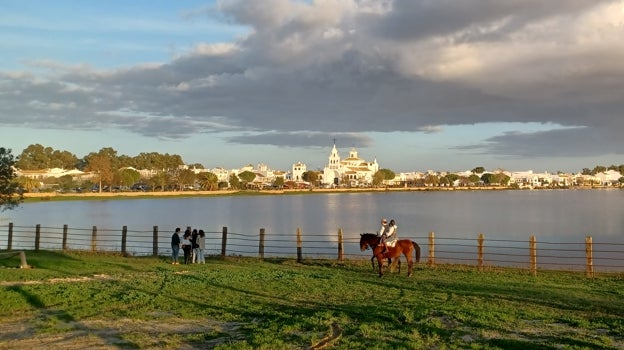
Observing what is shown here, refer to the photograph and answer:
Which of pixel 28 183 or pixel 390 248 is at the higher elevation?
pixel 28 183

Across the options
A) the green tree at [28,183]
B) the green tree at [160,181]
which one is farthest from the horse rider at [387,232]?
the green tree at [160,181]

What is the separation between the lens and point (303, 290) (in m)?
15.0

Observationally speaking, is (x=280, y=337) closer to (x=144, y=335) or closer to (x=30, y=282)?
(x=144, y=335)

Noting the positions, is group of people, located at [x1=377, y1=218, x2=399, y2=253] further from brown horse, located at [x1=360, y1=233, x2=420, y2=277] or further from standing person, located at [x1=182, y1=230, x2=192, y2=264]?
standing person, located at [x1=182, y1=230, x2=192, y2=264]

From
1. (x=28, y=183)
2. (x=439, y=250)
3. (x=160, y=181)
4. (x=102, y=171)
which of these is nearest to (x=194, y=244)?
(x=439, y=250)

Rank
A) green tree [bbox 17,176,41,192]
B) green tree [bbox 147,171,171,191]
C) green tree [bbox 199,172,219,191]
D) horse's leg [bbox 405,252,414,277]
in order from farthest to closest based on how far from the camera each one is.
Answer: green tree [bbox 199,172,219,191] < green tree [bbox 147,171,171,191] < green tree [bbox 17,176,41,192] < horse's leg [bbox 405,252,414,277]

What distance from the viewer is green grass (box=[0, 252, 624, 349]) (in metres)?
9.46

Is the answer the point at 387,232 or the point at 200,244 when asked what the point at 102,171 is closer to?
the point at 200,244

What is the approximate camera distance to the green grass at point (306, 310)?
9.46 meters

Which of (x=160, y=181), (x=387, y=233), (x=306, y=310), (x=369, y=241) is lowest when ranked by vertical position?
(x=306, y=310)

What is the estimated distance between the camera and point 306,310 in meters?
12.0

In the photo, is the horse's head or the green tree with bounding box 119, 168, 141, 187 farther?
the green tree with bounding box 119, 168, 141, 187

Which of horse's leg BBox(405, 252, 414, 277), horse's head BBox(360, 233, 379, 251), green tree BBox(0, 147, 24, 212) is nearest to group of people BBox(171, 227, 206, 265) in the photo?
horse's head BBox(360, 233, 379, 251)

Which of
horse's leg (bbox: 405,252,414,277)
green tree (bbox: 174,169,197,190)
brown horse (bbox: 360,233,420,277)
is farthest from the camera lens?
green tree (bbox: 174,169,197,190)
